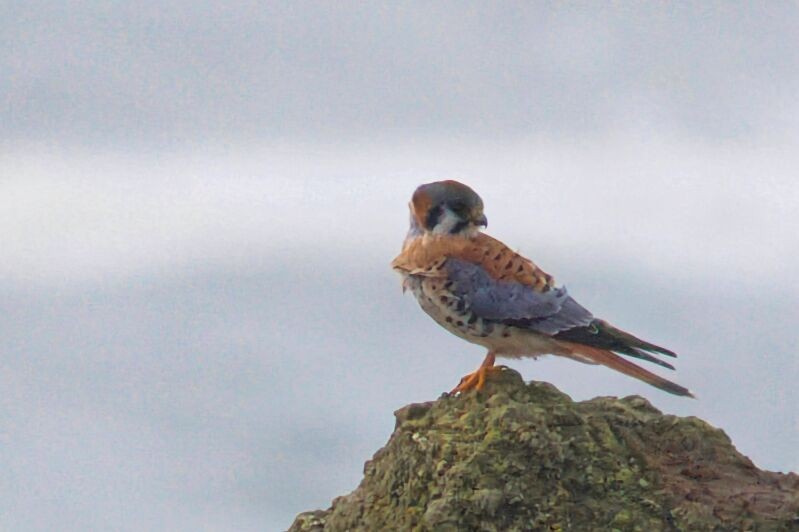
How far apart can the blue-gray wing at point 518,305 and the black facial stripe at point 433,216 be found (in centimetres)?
60

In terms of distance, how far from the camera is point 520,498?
275 inches

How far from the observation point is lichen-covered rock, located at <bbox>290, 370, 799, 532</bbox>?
701cm

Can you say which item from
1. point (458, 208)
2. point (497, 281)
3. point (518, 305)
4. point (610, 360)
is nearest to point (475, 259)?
point (497, 281)

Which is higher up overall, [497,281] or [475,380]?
[497,281]

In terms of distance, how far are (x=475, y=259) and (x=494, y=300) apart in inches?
17.7

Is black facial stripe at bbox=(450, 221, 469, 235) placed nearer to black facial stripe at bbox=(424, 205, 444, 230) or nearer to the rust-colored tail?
black facial stripe at bbox=(424, 205, 444, 230)

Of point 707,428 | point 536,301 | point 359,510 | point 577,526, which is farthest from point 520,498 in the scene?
point 536,301

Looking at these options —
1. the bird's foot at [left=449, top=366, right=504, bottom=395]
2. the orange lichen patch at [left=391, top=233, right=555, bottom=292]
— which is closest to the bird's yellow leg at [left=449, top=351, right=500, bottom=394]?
the bird's foot at [left=449, top=366, right=504, bottom=395]

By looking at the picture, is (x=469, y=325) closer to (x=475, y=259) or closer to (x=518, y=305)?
(x=518, y=305)

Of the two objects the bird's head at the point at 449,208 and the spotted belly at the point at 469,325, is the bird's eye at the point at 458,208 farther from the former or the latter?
the spotted belly at the point at 469,325

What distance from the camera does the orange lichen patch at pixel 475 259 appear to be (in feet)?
30.0

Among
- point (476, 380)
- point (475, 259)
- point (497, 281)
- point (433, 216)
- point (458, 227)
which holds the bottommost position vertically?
point (476, 380)

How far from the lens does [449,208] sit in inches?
371

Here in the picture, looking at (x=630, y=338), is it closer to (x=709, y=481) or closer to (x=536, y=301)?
(x=536, y=301)
